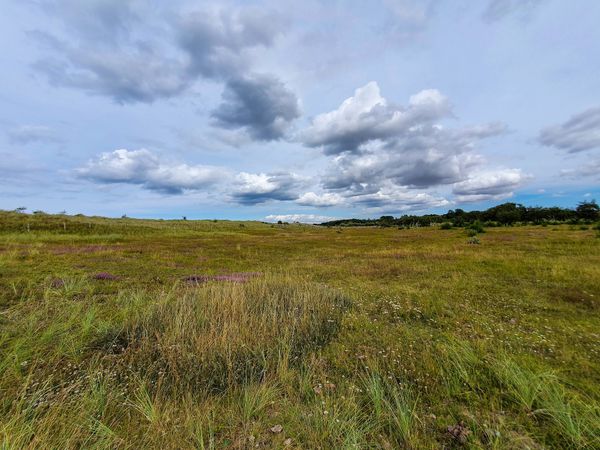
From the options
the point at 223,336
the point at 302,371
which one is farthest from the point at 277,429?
the point at 223,336

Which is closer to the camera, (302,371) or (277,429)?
(277,429)

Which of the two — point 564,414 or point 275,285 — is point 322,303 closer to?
point 275,285

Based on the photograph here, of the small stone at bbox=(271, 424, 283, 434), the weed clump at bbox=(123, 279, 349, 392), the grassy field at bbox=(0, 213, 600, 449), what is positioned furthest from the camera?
the weed clump at bbox=(123, 279, 349, 392)

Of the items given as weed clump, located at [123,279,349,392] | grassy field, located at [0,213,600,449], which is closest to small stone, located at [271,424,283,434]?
grassy field, located at [0,213,600,449]

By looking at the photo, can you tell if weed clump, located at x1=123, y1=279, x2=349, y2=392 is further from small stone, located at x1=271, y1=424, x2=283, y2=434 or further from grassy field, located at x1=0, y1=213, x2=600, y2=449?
small stone, located at x1=271, y1=424, x2=283, y2=434

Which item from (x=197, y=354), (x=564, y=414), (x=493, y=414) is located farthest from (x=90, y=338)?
(x=564, y=414)

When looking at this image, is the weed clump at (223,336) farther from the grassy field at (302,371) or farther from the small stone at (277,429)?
the small stone at (277,429)

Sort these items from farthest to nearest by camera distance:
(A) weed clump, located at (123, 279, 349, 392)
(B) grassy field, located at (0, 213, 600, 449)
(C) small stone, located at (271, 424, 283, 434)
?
(A) weed clump, located at (123, 279, 349, 392) → (C) small stone, located at (271, 424, 283, 434) → (B) grassy field, located at (0, 213, 600, 449)

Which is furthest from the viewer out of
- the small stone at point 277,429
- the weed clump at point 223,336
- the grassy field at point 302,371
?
the weed clump at point 223,336

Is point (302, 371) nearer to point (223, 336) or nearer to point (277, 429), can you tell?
point (277, 429)

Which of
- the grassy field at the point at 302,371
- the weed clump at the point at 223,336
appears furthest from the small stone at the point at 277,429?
the weed clump at the point at 223,336

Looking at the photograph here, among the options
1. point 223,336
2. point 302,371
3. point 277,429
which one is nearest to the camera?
point 277,429

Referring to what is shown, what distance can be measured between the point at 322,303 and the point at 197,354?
15.1ft

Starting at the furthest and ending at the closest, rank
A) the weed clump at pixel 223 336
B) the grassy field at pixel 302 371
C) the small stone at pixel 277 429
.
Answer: the weed clump at pixel 223 336 < the small stone at pixel 277 429 < the grassy field at pixel 302 371
